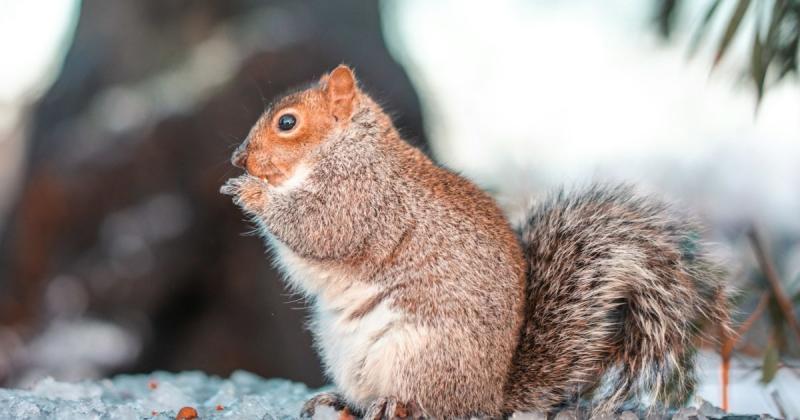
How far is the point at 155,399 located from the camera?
242 cm

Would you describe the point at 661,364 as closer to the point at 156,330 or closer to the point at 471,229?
the point at 471,229

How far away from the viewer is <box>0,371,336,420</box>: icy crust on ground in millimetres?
1951

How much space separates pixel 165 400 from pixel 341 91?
1.02 metres

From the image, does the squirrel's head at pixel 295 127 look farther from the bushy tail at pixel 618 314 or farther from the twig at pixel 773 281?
the twig at pixel 773 281

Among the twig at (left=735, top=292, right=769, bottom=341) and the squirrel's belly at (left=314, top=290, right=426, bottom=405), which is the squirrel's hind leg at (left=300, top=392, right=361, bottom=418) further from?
the twig at (left=735, top=292, right=769, bottom=341)

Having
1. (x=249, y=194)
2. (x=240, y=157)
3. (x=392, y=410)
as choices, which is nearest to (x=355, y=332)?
(x=392, y=410)

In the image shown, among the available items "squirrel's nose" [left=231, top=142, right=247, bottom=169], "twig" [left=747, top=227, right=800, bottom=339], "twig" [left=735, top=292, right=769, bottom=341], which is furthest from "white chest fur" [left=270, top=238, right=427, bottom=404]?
"twig" [left=747, top=227, right=800, bottom=339]

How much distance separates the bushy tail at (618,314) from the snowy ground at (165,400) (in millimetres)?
73

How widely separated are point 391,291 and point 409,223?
0.18 m

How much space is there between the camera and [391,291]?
1.88 m

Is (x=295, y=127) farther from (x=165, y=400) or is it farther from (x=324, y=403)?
(x=165, y=400)

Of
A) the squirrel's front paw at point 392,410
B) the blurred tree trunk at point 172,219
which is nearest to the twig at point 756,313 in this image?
the squirrel's front paw at point 392,410

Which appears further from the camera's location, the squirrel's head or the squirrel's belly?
the squirrel's head

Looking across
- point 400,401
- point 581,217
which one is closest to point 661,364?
point 581,217
